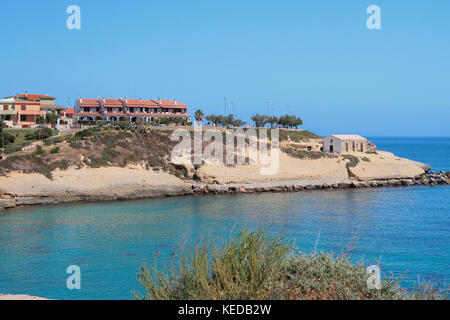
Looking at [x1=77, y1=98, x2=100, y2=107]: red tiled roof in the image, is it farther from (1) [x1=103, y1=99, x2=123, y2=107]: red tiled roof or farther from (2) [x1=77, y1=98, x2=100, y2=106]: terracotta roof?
(1) [x1=103, y1=99, x2=123, y2=107]: red tiled roof

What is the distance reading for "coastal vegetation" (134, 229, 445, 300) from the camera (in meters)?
9.09

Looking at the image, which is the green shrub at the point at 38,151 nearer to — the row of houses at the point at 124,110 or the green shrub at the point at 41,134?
the green shrub at the point at 41,134

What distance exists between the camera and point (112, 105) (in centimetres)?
7781

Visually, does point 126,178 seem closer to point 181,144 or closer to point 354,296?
point 181,144

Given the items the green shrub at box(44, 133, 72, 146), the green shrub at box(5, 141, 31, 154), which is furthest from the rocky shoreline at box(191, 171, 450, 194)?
the green shrub at box(5, 141, 31, 154)

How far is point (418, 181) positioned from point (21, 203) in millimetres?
45536

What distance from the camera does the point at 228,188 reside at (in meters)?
53.7

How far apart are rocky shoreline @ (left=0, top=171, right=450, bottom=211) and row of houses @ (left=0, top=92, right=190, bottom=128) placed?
2714 centimetres

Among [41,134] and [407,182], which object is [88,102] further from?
[407,182]

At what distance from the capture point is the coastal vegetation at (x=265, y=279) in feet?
29.8

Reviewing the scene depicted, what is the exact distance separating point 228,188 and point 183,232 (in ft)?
73.7

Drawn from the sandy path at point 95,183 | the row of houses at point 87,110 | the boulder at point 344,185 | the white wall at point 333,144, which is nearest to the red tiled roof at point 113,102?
the row of houses at point 87,110

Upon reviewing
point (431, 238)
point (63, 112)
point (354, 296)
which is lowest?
point (431, 238)

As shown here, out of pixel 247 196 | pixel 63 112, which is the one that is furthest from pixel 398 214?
pixel 63 112
